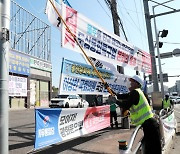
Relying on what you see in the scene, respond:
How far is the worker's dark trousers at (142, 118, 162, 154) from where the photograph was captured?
461cm

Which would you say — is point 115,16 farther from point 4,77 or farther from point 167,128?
point 4,77

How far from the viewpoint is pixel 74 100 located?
1195 inches

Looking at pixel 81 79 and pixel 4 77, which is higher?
pixel 81 79

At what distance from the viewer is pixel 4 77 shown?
368 cm

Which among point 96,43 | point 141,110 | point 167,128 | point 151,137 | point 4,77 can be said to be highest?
point 96,43

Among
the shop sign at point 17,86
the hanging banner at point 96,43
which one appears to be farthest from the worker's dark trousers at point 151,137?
the shop sign at point 17,86

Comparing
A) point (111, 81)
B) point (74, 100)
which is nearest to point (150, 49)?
point (111, 81)

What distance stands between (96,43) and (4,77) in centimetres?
520

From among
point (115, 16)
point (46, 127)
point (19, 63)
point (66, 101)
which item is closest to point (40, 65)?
point (19, 63)

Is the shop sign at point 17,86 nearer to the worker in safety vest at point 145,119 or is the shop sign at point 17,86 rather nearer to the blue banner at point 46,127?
the blue banner at point 46,127

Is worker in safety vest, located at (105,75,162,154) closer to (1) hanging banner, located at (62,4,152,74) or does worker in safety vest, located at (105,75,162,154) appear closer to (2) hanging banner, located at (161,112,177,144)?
(1) hanging banner, located at (62,4,152,74)

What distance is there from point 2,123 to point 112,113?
923cm

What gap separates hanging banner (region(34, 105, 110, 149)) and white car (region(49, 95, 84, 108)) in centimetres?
1844

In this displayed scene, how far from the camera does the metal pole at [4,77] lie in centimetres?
362
